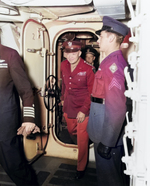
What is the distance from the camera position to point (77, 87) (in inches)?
53.9

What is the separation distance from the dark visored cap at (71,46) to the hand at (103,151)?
2.19ft

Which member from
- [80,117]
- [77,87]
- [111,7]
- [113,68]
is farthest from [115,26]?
[80,117]

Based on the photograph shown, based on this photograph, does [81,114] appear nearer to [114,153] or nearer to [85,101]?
[85,101]

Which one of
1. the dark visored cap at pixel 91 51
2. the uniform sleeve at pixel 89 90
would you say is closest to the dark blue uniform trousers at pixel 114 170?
the uniform sleeve at pixel 89 90

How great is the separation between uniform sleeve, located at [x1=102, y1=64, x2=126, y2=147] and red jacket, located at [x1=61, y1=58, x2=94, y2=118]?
0.84ft

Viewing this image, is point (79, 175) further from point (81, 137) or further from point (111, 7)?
point (111, 7)

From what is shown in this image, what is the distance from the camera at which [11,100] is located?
118 centimetres

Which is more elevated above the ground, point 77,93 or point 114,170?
point 77,93

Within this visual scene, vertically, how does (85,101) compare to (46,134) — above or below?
above

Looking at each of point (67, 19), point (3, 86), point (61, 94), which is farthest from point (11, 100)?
point (67, 19)

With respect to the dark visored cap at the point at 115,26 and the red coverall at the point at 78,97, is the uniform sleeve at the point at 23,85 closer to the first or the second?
the red coverall at the point at 78,97

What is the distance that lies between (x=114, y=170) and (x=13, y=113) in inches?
28.1

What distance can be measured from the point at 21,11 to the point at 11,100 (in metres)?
0.58

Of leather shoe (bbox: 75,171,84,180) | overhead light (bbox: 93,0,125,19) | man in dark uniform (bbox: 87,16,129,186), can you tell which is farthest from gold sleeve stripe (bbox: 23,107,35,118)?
overhead light (bbox: 93,0,125,19)
